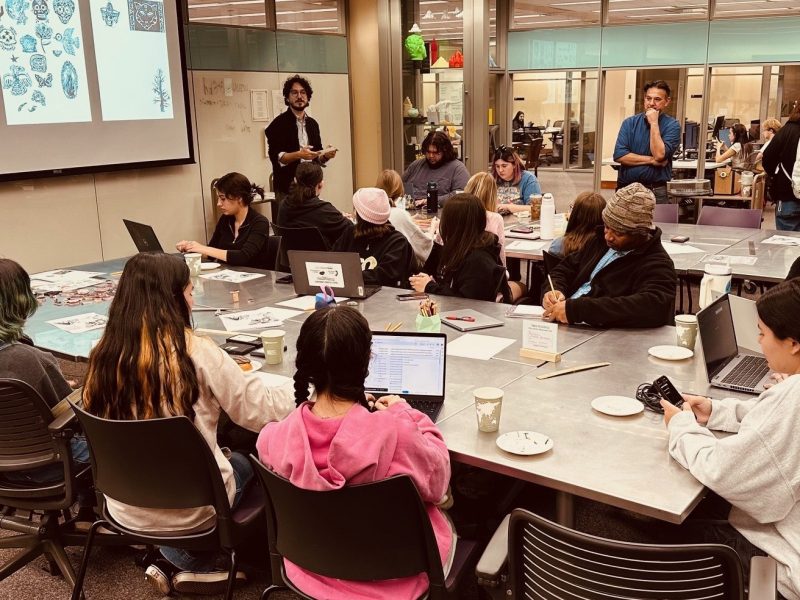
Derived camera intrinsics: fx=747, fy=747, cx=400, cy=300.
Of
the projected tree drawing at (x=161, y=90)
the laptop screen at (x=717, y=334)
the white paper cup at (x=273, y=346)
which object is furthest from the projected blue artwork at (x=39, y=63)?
the laptop screen at (x=717, y=334)

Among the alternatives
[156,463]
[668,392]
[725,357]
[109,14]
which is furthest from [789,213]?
[109,14]

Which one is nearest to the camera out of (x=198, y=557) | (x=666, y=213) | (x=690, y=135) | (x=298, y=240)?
(x=198, y=557)

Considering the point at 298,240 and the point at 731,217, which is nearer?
the point at 298,240

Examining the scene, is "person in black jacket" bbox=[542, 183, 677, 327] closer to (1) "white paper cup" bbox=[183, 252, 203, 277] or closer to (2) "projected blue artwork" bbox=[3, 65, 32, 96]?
(1) "white paper cup" bbox=[183, 252, 203, 277]

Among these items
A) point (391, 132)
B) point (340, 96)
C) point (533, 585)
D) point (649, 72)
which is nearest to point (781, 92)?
point (649, 72)

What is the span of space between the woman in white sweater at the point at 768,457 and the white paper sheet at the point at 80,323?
258 centimetres

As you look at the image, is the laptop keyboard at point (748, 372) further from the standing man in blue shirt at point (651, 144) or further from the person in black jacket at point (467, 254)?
the standing man in blue shirt at point (651, 144)

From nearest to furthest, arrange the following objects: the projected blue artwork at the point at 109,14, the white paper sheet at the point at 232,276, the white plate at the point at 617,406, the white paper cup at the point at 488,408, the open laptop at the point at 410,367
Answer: the white paper cup at the point at 488,408, the white plate at the point at 617,406, the open laptop at the point at 410,367, the white paper sheet at the point at 232,276, the projected blue artwork at the point at 109,14

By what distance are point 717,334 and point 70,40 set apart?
17.4 feet

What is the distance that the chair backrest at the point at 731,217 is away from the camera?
5.43m

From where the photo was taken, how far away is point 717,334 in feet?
8.48

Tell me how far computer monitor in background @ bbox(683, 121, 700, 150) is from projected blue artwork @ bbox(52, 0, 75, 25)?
22.5ft

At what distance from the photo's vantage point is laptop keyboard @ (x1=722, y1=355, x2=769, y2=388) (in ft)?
8.20

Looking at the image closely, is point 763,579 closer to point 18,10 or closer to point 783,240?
point 783,240
